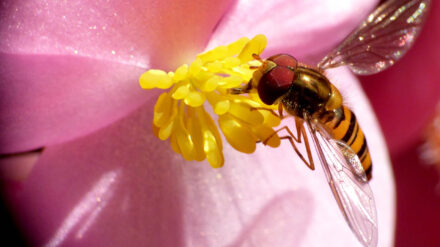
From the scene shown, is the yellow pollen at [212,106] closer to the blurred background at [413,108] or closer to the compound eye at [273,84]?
the compound eye at [273,84]

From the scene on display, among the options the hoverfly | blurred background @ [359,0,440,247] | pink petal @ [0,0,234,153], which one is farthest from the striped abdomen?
blurred background @ [359,0,440,247]

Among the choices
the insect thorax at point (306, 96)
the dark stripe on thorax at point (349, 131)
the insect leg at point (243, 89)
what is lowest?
the dark stripe on thorax at point (349, 131)

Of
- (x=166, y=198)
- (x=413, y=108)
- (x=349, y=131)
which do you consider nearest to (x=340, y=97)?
(x=349, y=131)

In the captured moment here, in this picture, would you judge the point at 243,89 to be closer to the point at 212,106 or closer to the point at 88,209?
the point at 212,106

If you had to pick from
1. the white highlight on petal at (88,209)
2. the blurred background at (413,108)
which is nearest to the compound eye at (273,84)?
the white highlight on petal at (88,209)

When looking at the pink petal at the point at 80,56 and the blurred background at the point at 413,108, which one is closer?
the pink petal at the point at 80,56

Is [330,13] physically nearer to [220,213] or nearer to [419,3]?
[419,3]
